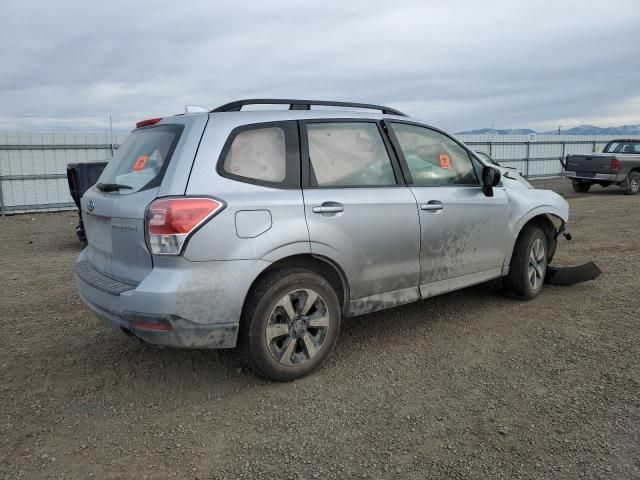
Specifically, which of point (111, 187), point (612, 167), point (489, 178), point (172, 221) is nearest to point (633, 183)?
point (612, 167)

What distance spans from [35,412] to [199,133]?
6.30 feet

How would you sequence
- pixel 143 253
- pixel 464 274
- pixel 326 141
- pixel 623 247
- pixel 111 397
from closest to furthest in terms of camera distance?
pixel 143 253, pixel 111 397, pixel 326 141, pixel 464 274, pixel 623 247

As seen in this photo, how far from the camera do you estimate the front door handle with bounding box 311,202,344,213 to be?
3.58m

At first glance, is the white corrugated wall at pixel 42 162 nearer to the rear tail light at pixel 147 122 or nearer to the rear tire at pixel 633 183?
the rear tail light at pixel 147 122

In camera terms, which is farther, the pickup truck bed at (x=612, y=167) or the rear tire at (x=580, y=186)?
the rear tire at (x=580, y=186)

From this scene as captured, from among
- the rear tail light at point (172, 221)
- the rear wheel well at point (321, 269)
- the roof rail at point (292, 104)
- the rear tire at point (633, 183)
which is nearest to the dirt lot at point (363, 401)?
the rear wheel well at point (321, 269)

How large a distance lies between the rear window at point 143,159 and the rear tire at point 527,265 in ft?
10.6

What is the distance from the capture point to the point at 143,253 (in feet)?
10.6

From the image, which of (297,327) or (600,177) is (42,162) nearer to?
(297,327)

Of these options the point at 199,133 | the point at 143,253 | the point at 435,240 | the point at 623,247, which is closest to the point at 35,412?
the point at 143,253

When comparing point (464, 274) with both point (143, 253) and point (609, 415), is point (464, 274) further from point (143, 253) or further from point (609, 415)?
point (143, 253)

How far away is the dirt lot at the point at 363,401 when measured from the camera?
9.13 feet

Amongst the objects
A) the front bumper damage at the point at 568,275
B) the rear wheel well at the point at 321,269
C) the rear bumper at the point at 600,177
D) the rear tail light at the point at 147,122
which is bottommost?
the front bumper damage at the point at 568,275

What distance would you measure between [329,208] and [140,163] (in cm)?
126
